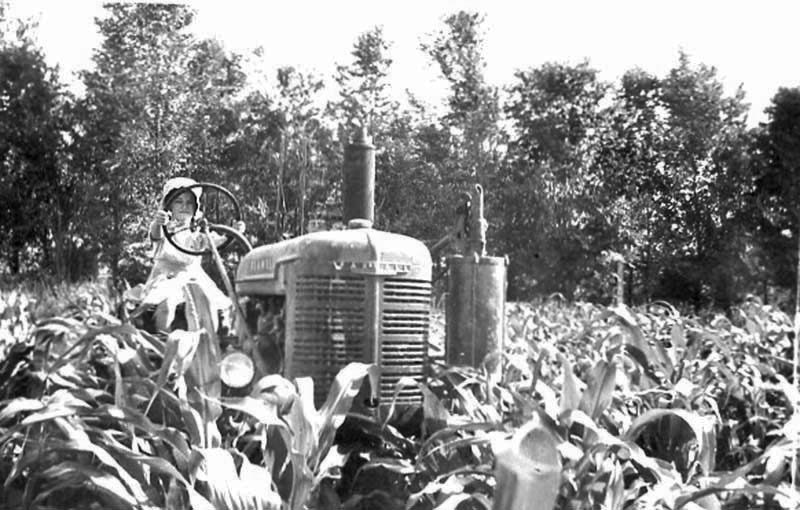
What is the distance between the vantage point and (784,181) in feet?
28.1

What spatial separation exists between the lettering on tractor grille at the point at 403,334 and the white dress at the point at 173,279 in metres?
1.46

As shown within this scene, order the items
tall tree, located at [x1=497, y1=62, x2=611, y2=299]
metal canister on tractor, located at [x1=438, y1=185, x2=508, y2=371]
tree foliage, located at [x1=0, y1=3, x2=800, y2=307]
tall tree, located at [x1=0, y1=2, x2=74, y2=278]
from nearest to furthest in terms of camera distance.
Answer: metal canister on tractor, located at [x1=438, y1=185, x2=508, y2=371] → tall tree, located at [x1=0, y1=2, x2=74, y2=278] → tree foliage, located at [x1=0, y1=3, x2=800, y2=307] → tall tree, located at [x1=497, y1=62, x2=611, y2=299]

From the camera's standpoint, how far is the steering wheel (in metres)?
3.36

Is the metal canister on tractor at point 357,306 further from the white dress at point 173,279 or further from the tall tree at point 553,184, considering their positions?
the tall tree at point 553,184

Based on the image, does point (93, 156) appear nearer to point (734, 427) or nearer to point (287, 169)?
point (287, 169)

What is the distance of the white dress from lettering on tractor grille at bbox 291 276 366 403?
143 centimetres

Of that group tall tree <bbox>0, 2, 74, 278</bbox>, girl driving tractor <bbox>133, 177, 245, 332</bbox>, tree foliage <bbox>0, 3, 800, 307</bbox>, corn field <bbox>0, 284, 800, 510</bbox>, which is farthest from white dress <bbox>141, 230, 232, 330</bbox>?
tall tree <bbox>0, 2, 74, 278</bbox>

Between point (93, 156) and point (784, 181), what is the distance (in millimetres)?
6126

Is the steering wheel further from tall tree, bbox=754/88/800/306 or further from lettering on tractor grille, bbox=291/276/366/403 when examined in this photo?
tall tree, bbox=754/88/800/306

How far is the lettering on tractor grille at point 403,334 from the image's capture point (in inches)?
115

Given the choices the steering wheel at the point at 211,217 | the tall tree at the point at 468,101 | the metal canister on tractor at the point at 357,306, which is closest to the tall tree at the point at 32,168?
the steering wheel at the point at 211,217

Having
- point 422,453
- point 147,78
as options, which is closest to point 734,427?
point 422,453

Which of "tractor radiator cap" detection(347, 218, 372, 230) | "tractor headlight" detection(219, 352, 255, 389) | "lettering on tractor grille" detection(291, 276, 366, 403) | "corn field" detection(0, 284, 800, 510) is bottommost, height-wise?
"corn field" detection(0, 284, 800, 510)

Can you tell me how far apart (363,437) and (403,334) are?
367 mm
